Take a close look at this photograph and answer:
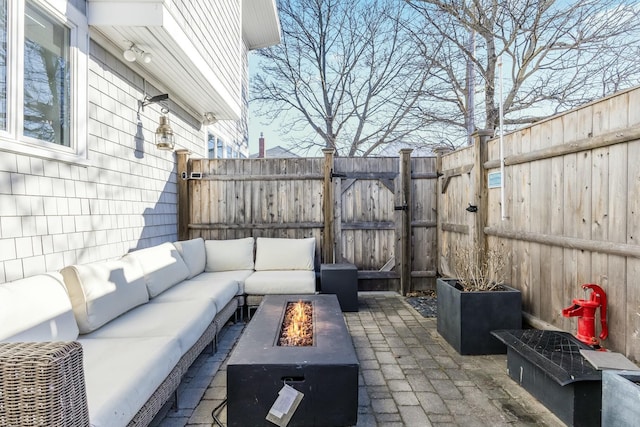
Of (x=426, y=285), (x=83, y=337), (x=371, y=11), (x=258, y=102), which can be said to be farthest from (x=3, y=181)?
(x=371, y=11)

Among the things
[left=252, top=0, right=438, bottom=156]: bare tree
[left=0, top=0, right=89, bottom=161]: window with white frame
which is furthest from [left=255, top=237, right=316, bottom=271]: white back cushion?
[left=252, top=0, right=438, bottom=156]: bare tree

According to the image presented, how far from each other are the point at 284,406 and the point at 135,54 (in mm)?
3563

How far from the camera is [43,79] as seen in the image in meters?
2.70

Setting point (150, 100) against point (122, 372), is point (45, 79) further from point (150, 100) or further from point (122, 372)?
point (122, 372)

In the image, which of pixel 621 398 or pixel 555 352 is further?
pixel 555 352

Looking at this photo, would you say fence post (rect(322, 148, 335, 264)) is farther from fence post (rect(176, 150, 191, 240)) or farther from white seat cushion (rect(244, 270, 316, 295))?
fence post (rect(176, 150, 191, 240))

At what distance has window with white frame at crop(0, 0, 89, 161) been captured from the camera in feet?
7.68

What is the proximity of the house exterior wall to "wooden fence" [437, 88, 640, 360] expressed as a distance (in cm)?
369

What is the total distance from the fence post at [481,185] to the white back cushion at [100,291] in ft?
12.2

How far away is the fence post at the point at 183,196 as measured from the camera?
552 cm

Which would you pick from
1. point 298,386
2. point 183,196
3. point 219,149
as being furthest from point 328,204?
point 298,386

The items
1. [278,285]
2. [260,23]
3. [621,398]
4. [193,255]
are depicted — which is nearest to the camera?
[621,398]

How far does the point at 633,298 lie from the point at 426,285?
11.6 feet

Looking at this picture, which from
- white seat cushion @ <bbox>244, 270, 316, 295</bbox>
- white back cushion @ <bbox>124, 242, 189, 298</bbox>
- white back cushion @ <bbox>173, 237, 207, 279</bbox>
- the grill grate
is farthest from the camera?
white back cushion @ <bbox>173, 237, 207, 279</bbox>
